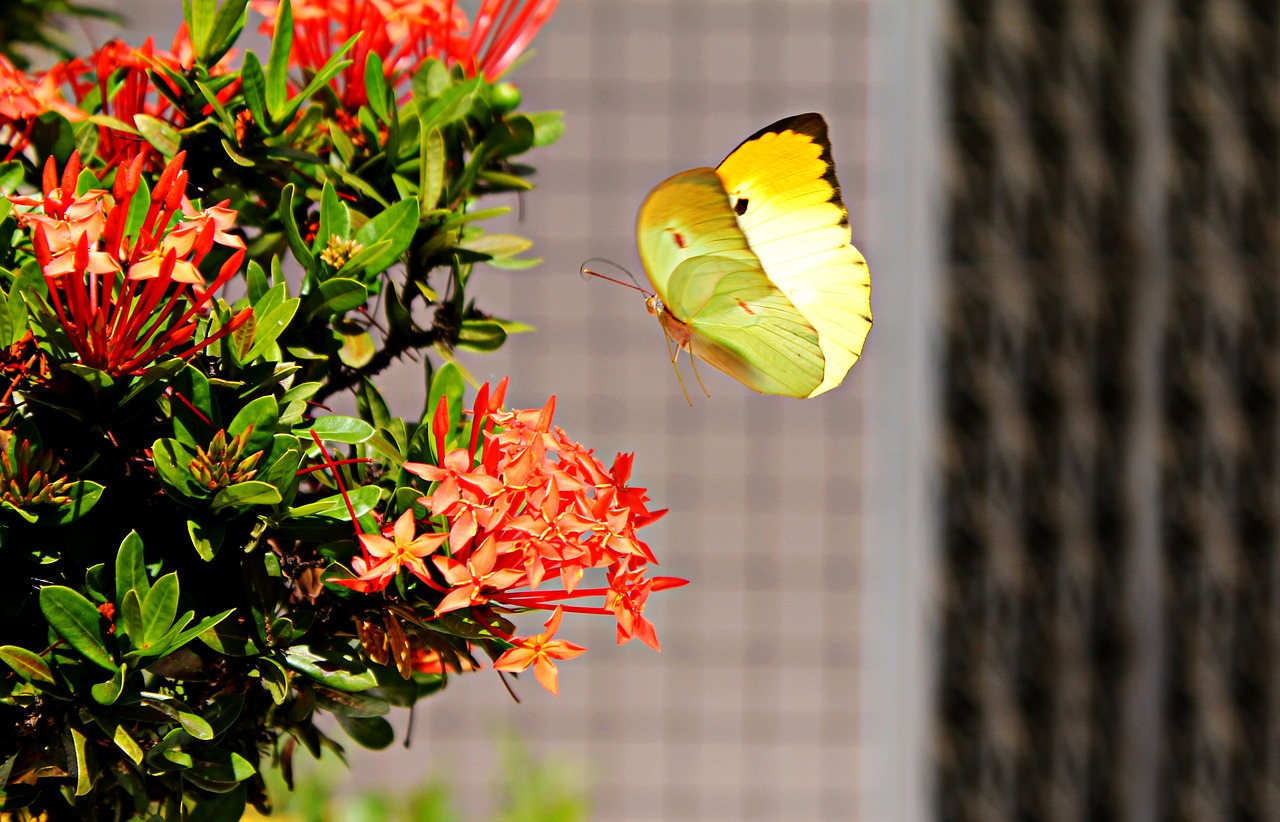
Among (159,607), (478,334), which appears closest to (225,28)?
(478,334)

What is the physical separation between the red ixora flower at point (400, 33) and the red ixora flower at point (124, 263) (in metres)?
0.22

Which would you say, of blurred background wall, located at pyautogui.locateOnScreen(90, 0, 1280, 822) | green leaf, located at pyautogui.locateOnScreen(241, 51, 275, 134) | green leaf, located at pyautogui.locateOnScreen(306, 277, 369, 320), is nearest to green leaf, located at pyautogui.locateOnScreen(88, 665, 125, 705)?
green leaf, located at pyautogui.locateOnScreen(306, 277, 369, 320)

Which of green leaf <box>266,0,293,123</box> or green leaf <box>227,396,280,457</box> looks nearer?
green leaf <box>227,396,280,457</box>

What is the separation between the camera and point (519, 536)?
477 mm

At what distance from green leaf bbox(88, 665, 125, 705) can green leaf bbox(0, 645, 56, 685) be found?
0.08 ft

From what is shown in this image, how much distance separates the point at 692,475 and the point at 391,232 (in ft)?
6.76

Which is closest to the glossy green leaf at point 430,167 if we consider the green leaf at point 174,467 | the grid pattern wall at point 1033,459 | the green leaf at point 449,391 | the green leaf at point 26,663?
the green leaf at point 449,391

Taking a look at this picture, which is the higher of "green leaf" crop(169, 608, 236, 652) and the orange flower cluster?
the orange flower cluster

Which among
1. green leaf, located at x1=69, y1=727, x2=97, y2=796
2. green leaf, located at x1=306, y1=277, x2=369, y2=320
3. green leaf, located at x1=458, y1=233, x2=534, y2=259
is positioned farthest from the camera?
green leaf, located at x1=458, y1=233, x2=534, y2=259

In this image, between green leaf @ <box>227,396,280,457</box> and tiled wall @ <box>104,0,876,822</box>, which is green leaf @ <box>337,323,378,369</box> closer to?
green leaf @ <box>227,396,280,457</box>

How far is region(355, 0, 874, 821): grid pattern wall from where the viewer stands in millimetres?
2549

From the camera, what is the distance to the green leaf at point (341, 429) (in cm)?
52

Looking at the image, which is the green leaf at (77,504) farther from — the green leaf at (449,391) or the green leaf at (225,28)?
the green leaf at (225,28)

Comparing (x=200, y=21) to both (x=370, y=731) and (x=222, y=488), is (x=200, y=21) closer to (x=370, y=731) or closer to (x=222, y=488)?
(x=222, y=488)
